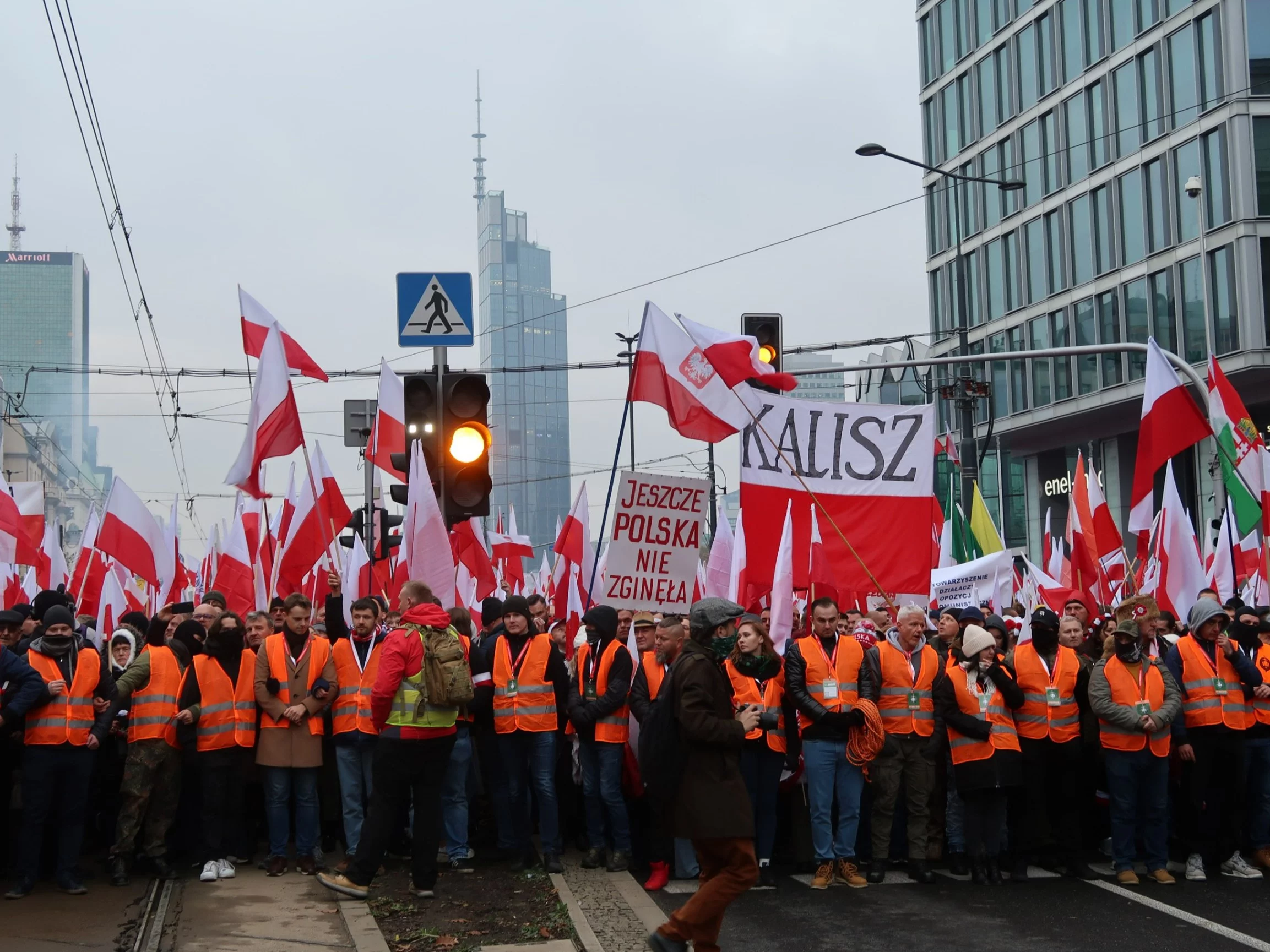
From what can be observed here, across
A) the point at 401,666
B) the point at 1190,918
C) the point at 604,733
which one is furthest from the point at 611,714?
the point at 1190,918

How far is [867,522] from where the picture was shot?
1211 cm

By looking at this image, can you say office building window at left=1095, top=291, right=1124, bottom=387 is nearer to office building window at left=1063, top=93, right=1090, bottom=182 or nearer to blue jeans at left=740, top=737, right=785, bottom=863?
office building window at left=1063, top=93, right=1090, bottom=182

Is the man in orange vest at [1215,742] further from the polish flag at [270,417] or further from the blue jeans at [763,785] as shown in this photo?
the polish flag at [270,417]

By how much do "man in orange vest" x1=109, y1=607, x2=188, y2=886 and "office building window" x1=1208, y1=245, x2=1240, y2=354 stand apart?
1269 inches

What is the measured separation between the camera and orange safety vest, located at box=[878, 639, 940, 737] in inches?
396

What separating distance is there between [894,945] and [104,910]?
463 centimetres

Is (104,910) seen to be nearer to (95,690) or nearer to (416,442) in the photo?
(95,690)

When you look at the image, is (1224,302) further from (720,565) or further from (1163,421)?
(1163,421)

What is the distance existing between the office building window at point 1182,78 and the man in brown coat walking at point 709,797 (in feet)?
118

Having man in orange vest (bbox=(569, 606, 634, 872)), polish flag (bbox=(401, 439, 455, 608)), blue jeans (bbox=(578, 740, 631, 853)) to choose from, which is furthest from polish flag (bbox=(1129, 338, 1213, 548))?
polish flag (bbox=(401, 439, 455, 608))

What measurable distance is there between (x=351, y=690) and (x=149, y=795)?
1.47m

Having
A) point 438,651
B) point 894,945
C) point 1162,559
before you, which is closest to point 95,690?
point 438,651

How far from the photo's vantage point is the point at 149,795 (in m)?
9.83

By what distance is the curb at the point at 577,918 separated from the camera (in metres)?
7.71
